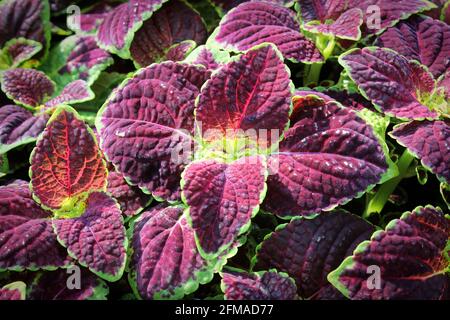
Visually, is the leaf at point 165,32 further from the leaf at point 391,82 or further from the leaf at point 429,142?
the leaf at point 429,142

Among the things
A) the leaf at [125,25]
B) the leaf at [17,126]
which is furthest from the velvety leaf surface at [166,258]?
the leaf at [125,25]

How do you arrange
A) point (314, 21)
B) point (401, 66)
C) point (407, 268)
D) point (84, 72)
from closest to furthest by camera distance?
point (407, 268) → point (401, 66) → point (314, 21) → point (84, 72)

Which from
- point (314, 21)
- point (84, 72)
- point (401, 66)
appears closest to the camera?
point (401, 66)

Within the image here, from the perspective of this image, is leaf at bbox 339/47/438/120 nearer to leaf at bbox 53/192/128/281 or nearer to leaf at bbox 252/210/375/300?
leaf at bbox 252/210/375/300

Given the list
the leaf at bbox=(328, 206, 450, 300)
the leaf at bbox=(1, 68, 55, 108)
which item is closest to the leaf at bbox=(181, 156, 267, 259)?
the leaf at bbox=(328, 206, 450, 300)

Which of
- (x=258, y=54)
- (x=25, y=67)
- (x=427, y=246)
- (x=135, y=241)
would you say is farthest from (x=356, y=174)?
(x=25, y=67)

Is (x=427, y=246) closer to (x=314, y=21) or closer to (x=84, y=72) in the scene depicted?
(x=314, y=21)
